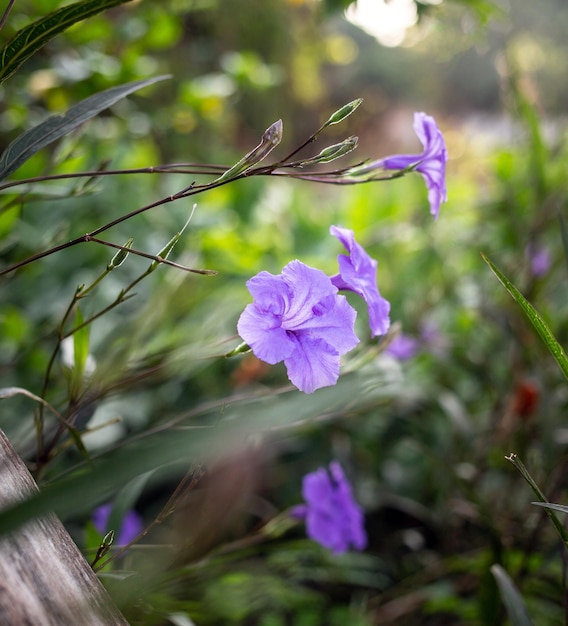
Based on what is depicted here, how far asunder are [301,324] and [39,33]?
0.94 ft

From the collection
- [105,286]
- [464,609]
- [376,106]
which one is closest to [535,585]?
[464,609]

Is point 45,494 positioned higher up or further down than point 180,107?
higher up

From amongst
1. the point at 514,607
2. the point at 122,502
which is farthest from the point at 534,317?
the point at 122,502

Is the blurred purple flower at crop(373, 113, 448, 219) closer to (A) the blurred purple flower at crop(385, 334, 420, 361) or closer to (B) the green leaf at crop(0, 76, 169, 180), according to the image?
(B) the green leaf at crop(0, 76, 169, 180)

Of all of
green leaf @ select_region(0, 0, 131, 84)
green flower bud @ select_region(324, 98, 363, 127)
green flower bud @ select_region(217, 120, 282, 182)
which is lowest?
green flower bud @ select_region(324, 98, 363, 127)

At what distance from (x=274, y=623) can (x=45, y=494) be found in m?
0.86

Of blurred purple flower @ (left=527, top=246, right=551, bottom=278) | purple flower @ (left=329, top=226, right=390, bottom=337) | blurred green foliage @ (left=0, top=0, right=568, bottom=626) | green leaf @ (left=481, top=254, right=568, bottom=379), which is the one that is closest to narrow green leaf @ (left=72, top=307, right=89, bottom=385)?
blurred green foliage @ (left=0, top=0, right=568, bottom=626)

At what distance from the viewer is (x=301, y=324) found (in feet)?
1.67

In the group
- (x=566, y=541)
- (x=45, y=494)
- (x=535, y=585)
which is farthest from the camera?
(x=535, y=585)

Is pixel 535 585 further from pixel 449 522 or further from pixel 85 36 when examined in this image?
pixel 85 36

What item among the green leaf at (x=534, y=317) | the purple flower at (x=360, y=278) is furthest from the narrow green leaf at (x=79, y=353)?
the green leaf at (x=534, y=317)

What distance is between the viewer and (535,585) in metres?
0.97

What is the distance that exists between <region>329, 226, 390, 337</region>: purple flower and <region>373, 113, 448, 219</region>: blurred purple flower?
0.09 metres

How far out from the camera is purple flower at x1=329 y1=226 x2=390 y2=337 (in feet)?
1.74
